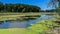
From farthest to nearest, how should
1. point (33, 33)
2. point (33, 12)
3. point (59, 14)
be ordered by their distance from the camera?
point (33, 12)
point (59, 14)
point (33, 33)

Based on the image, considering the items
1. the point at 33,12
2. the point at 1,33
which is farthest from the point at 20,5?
the point at 1,33

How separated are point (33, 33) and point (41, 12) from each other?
27.0 meters

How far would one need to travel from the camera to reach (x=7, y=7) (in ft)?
134

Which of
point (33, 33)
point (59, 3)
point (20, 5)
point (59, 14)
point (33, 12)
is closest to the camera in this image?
point (33, 33)

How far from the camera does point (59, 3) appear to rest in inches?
888

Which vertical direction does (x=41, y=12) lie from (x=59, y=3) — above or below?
below

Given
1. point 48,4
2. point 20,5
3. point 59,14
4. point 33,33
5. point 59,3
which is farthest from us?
point 20,5

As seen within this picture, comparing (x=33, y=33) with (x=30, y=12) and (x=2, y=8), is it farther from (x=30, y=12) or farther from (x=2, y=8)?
(x=2, y=8)

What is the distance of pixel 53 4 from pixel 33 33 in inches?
465

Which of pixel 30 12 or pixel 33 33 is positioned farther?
pixel 30 12

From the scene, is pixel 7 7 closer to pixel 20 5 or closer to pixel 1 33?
pixel 20 5

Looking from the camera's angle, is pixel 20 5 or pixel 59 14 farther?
pixel 20 5

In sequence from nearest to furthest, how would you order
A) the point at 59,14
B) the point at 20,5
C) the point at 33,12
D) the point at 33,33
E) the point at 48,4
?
the point at 33,33 < the point at 48,4 < the point at 59,14 < the point at 20,5 < the point at 33,12

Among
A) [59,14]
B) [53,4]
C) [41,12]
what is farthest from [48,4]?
[41,12]
